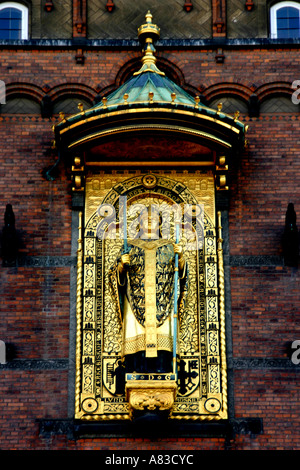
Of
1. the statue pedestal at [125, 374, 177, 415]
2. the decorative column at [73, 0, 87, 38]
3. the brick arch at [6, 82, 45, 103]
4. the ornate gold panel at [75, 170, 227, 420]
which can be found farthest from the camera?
the decorative column at [73, 0, 87, 38]

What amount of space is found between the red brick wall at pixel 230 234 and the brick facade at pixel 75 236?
0.01m

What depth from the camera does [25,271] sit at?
55.5 feet

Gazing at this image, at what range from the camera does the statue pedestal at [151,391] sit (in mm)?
15766

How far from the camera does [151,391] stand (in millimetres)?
15797

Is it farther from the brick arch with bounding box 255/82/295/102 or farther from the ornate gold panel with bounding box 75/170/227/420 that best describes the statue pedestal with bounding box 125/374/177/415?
the brick arch with bounding box 255/82/295/102

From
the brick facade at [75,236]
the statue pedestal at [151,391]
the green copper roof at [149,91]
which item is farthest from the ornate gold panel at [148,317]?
the green copper roof at [149,91]

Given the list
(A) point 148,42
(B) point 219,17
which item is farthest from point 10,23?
(B) point 219,17

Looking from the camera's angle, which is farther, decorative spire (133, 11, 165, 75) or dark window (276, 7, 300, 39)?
dark window (276, 7, 300, 39)

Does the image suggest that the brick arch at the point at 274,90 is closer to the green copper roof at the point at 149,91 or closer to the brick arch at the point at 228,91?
the brick arch at the point at 228,91

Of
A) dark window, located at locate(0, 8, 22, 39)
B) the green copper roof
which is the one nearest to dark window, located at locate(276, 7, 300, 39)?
the green copper roof

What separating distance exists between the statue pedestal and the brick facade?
1.54ft

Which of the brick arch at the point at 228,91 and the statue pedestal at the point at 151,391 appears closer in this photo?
the statue pedestal at the point at 151,391

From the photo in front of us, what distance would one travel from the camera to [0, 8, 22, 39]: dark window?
1852 cm
